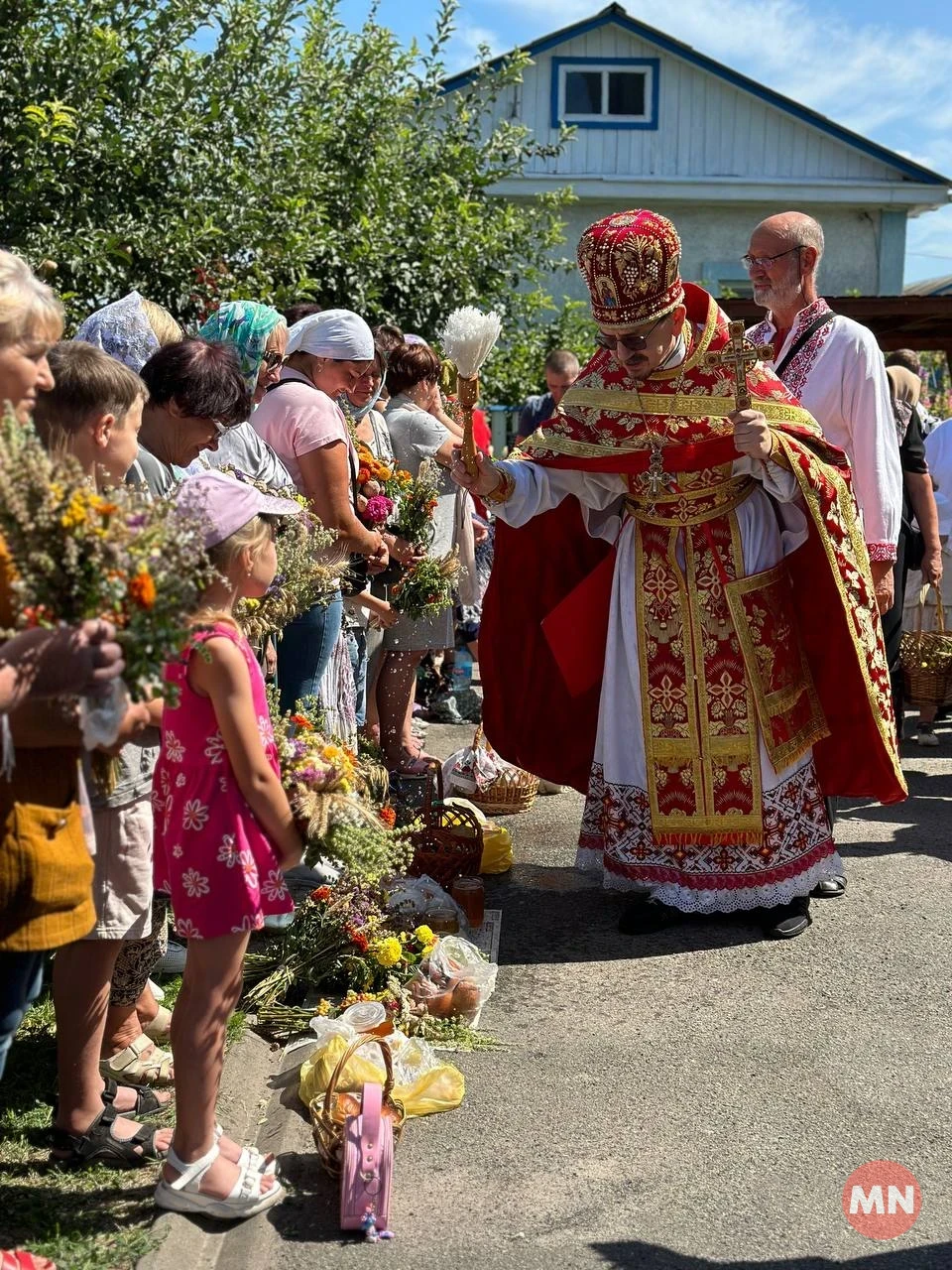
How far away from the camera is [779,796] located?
5.08 meters

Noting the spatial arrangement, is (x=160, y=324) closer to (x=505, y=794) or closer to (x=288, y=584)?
(x=288, y=584)

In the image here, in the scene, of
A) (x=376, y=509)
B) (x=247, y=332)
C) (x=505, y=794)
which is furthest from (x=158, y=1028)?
(x=505, y=794)

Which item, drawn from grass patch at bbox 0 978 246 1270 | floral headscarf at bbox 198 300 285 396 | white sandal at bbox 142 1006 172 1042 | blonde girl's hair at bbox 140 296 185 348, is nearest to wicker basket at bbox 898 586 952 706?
floral headscarf at bbox 198 300 285 396

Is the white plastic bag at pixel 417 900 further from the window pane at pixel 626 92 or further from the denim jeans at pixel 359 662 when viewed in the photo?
the window pane at pixel 626 92

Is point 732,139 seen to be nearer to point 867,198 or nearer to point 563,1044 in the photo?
point 867,198

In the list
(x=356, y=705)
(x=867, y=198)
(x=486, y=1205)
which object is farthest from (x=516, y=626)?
(x=867, y=198)

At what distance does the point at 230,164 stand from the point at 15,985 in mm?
6029

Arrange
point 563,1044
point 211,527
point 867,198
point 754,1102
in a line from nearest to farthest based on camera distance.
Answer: point 211,527
point 754,1102
point 563,1044
point 867,198

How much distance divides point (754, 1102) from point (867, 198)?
66.7ft

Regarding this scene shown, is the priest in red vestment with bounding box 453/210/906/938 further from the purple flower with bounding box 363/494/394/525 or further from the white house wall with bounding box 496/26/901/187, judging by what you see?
the white house wall with bounding box 496/26/901/187

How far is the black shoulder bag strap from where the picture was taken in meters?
5.59

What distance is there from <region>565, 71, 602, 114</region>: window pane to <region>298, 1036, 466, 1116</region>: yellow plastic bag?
21033mm

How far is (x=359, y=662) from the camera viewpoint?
6.11 m

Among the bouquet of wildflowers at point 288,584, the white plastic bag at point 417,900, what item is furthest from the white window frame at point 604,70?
the bouquet of wildflowers at point 288,584
